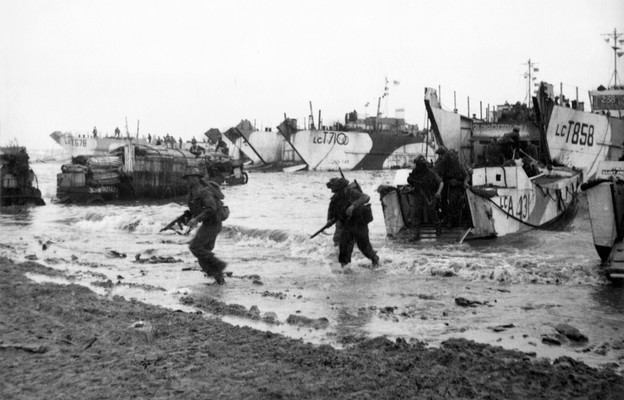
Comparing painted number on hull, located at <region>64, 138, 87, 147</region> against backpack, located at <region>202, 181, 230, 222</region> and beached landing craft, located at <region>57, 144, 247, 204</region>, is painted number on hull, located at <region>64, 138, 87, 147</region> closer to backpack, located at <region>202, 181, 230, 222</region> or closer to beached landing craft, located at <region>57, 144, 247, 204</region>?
beached landing craft, located at <region>57, 144, 247, 204</region>

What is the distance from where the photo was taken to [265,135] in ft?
203

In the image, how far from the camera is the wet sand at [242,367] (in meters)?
3.96

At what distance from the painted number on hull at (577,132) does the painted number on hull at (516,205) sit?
4.07m

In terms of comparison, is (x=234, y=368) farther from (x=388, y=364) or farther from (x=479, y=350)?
(x=479, y=350)

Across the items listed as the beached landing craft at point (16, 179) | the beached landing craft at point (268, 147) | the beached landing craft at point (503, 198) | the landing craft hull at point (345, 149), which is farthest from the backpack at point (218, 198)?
the beached landing craft at point (268, 147)

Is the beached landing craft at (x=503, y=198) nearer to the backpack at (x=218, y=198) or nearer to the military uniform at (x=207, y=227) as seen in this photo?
the backpack at (x=218, y=198)

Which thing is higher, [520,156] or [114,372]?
[520,156]

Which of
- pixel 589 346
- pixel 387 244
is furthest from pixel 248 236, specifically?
pixel 589 346

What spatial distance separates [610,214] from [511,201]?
18.0ft

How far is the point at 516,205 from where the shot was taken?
14.2 m

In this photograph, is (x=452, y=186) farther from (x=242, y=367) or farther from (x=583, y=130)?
(x=242, y=367)

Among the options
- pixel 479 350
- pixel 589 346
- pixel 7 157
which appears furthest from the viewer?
pixel 7 157

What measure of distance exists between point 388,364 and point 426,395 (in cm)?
63

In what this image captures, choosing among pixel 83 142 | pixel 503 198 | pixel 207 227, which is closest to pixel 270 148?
pixel 83 142
